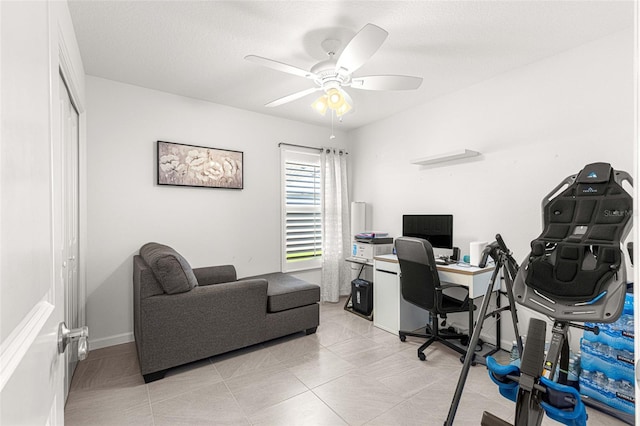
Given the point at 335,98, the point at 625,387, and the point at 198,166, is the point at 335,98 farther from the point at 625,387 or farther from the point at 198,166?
the point at 625,387

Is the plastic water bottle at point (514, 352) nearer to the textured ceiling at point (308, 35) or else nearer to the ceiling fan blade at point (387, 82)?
the ceiling fan blade at point (387, 82)

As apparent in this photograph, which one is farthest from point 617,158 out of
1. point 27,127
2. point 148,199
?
point 148,199

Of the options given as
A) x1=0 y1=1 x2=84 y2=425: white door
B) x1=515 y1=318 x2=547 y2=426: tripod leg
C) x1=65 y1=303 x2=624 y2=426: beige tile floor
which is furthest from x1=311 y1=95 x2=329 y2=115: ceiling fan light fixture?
x1=65 y1=303 x2=624 y2=426: beige tile floor

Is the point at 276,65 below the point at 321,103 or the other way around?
the other way around

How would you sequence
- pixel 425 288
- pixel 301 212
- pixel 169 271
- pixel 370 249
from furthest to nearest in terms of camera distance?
1. pixel 301 212
2. pixel 370 249
3. pixel 425 288
4. pixel 169 271

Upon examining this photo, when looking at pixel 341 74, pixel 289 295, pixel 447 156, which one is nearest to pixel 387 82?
pixel 341 74

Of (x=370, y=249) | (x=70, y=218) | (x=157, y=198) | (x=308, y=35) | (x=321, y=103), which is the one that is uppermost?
(x=308, y=35)

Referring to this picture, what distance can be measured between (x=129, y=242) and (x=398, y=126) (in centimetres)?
353

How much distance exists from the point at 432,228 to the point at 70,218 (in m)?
3.40

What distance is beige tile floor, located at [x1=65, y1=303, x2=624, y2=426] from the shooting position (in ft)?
6.43

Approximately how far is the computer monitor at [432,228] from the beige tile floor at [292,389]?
109 cm

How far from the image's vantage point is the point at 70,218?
2.35m

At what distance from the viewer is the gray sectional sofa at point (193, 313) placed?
2.33 m

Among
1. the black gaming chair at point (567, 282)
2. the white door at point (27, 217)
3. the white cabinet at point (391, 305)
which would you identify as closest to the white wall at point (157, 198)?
the white cabinet at point (391, 305)
